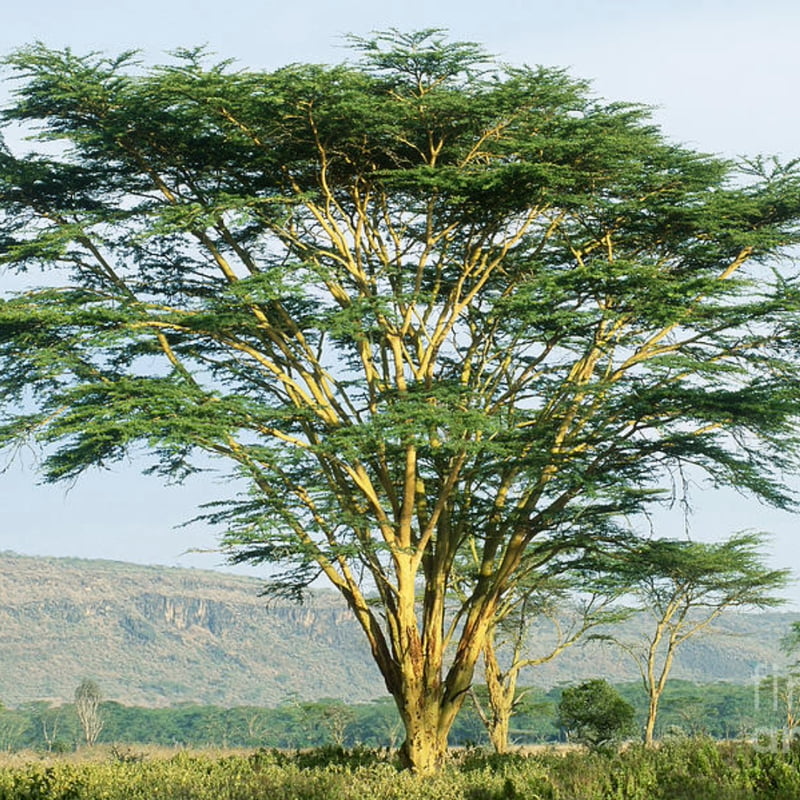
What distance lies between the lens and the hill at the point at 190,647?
13162cm

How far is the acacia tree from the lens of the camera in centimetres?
1562

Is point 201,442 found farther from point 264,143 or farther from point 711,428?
point 711,428

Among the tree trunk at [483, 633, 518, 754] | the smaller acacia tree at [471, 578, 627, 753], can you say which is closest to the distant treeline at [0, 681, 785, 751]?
the smaller acacia tree at [471, 578, 627, 753]

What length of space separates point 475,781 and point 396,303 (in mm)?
7301

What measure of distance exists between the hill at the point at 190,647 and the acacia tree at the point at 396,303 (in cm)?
11221

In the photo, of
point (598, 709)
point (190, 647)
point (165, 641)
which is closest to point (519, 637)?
point (598, 709)

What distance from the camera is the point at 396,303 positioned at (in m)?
17.0

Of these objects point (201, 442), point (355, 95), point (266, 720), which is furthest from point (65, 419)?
point (266, 720)

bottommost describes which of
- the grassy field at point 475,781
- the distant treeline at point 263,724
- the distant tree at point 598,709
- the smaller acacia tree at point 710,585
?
the distant treeline at point 263,724

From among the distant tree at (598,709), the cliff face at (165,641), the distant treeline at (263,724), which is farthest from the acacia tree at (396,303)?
the cliff face at (165,641)

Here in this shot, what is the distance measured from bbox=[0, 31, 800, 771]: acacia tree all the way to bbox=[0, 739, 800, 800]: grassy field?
332 centimetres

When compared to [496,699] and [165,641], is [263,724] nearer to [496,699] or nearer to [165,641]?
[496,699]

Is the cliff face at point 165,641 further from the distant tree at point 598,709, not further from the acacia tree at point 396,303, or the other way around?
the acacia tree at point 396,303

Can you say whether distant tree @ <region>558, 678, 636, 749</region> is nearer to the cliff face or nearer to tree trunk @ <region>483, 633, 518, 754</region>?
tree trunk @ <region>483, 633, 518, 754</region>
